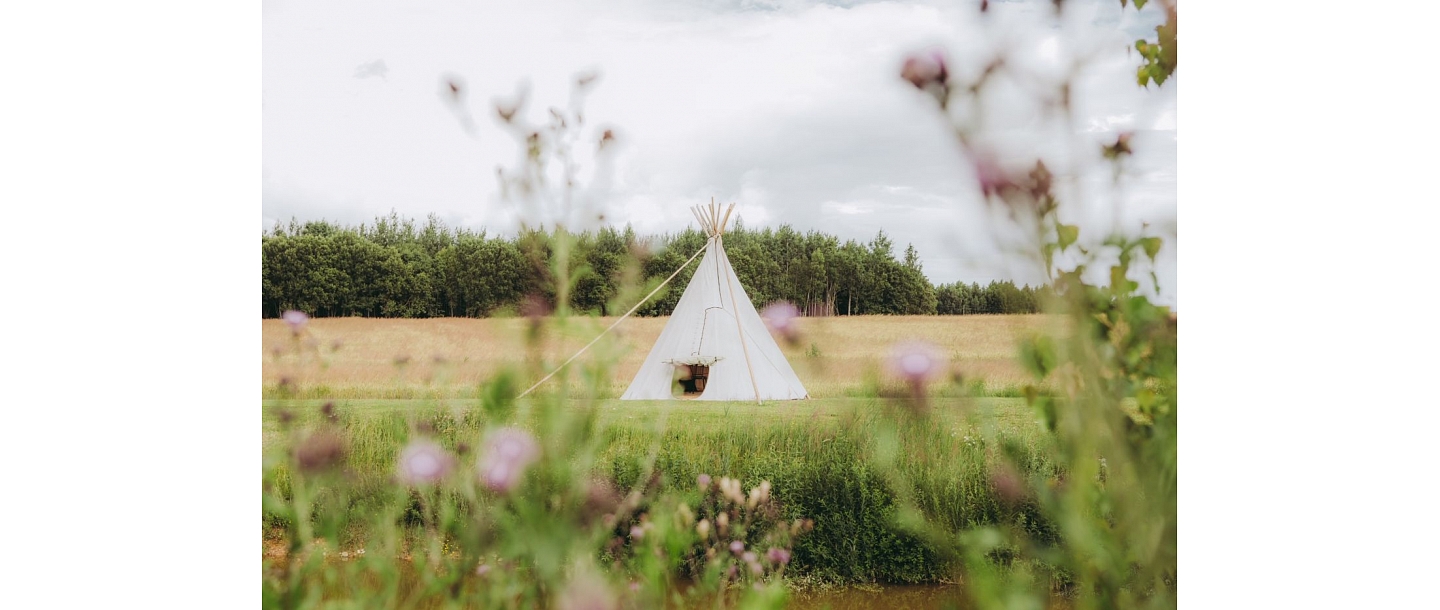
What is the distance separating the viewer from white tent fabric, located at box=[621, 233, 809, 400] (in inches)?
211

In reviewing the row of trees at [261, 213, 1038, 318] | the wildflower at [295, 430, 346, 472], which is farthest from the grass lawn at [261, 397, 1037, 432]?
the wildflower at [295, 430, 346, 472]

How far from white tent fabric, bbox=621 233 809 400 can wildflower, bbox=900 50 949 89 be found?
165 inches

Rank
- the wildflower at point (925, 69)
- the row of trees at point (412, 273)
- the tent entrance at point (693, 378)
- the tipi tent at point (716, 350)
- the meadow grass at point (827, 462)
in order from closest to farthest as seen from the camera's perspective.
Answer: the wildflower at point (925, 69), the meadow grass at point (827, 462), the row of trees at point (412, 273), the tipi tent at point (716, 350), the tent entrance at point (693, 378)

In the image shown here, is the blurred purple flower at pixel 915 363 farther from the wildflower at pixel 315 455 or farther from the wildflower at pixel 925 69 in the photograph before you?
the wildflower at pixel 315 455

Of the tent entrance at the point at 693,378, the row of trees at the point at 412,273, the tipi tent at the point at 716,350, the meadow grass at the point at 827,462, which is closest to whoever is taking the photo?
the meadow grass at the point at 827,462

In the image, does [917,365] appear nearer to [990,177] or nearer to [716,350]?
[990,177]

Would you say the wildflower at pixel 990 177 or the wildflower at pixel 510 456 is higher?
the wildflower at pixel 990 177

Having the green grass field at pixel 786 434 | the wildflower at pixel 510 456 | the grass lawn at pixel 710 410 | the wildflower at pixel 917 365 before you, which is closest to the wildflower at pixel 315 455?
the wildflower at pixel 510 456

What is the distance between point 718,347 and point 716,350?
2 cm

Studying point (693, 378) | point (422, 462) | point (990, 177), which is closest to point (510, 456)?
point (422, 462)

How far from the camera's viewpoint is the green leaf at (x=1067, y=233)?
1036 millimetres
